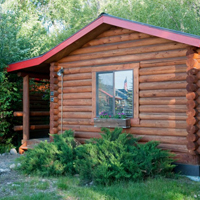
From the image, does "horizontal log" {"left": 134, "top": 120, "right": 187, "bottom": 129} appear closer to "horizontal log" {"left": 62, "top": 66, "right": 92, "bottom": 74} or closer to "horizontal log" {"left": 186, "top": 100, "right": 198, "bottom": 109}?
"horizontal log" {"left": 186, "top": 100, "right": 198, "bottom": 109}

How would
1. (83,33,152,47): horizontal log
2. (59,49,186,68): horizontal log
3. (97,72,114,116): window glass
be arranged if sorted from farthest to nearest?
(97,72,114,116): window glass, (83,33,152,47): horizontal log, (59,49,186,68): horizontal log

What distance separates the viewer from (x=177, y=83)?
24.7 ft

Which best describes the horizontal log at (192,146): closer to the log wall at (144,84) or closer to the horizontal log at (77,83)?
the log wall at (144,84)

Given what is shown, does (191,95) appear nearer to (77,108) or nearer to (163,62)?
(163,62)

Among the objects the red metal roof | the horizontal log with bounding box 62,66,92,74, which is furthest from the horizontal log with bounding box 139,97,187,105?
the horizontal log with bounding box 62,66,92,74

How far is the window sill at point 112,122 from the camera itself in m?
7.94

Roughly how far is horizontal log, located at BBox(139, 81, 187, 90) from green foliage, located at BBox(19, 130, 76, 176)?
253 centimetres

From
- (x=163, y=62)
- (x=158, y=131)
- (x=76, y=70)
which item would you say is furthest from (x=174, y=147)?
(x=76, y=70)

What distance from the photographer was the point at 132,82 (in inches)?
325

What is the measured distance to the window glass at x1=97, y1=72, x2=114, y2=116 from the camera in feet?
28.3

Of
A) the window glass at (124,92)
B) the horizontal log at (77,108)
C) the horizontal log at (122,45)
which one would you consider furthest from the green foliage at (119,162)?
the horizontal log at (122,45)

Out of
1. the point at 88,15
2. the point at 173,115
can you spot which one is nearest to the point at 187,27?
the point at 88,15

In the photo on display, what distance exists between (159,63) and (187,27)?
12.0 meters

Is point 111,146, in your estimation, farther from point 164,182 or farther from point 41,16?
point 41,16
